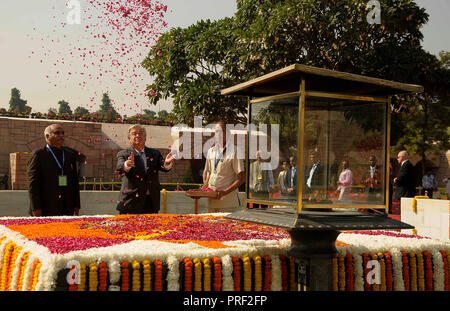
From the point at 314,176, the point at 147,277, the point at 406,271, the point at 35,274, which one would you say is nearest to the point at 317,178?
the point at 314,176

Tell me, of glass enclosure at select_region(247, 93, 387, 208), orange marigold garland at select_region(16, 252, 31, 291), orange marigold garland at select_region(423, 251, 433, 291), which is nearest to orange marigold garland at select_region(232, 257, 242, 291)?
glass enclosure at select_region(247, 93, 387, 208)

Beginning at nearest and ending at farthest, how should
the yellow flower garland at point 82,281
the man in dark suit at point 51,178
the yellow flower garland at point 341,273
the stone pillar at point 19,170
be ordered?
the yellow flower garland at point 82,281 → the yellow flower garland at point 341,273 → the man in dark suit at point 51,178 → the stone pillar at point 19,170

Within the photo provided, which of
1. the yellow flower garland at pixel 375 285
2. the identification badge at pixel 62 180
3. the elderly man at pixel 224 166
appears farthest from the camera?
the identification badge at pixel 62 180

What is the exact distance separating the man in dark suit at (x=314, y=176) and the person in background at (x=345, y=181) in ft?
0.39

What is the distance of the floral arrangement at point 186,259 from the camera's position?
2477 millimetres

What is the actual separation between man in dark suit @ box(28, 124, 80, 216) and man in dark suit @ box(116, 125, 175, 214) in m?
0.66

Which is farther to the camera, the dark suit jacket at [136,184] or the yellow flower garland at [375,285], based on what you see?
the dark suit jacket at [136,184]

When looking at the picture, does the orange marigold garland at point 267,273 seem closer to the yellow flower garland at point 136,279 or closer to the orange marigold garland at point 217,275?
the orange marigold garland at point 217,275

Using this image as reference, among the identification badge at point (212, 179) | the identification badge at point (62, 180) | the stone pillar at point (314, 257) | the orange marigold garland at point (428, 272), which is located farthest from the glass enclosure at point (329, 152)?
the identification badge at point (62, 180)

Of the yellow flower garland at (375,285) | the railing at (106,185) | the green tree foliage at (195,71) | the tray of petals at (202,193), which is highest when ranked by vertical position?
the green tree foliage at (195,71)

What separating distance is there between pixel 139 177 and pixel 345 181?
2.60 meters

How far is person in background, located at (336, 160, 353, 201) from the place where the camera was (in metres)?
2.81

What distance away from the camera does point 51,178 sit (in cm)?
510
